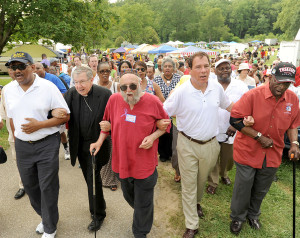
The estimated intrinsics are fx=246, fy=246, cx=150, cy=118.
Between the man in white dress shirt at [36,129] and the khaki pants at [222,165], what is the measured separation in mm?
2511

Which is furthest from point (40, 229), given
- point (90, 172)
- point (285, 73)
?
point (285, 73)

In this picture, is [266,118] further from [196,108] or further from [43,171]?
[43,171]

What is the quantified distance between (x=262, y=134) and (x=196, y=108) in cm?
87

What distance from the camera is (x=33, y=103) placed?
2.90 metres

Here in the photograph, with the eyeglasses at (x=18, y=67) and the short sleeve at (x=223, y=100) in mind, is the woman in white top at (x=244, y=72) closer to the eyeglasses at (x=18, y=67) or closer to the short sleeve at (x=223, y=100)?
the short sleeve at (x=223, y=100)

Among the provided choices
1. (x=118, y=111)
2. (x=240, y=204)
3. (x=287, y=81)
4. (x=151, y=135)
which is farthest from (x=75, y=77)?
(x=240, y=204)

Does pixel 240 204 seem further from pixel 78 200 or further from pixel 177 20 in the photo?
pixel 177 20

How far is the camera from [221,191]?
4.27 meters

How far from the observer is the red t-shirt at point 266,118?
2924mm

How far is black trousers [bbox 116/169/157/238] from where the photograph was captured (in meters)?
2.87

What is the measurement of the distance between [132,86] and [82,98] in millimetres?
880

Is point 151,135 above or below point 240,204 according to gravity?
above

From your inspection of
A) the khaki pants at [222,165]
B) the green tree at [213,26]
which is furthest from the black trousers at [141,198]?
the green tree at [213,26]

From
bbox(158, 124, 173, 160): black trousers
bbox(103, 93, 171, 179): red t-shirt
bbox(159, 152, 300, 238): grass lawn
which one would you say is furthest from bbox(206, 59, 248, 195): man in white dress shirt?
bbox(103, 93, 171, 179): red t-shirt
